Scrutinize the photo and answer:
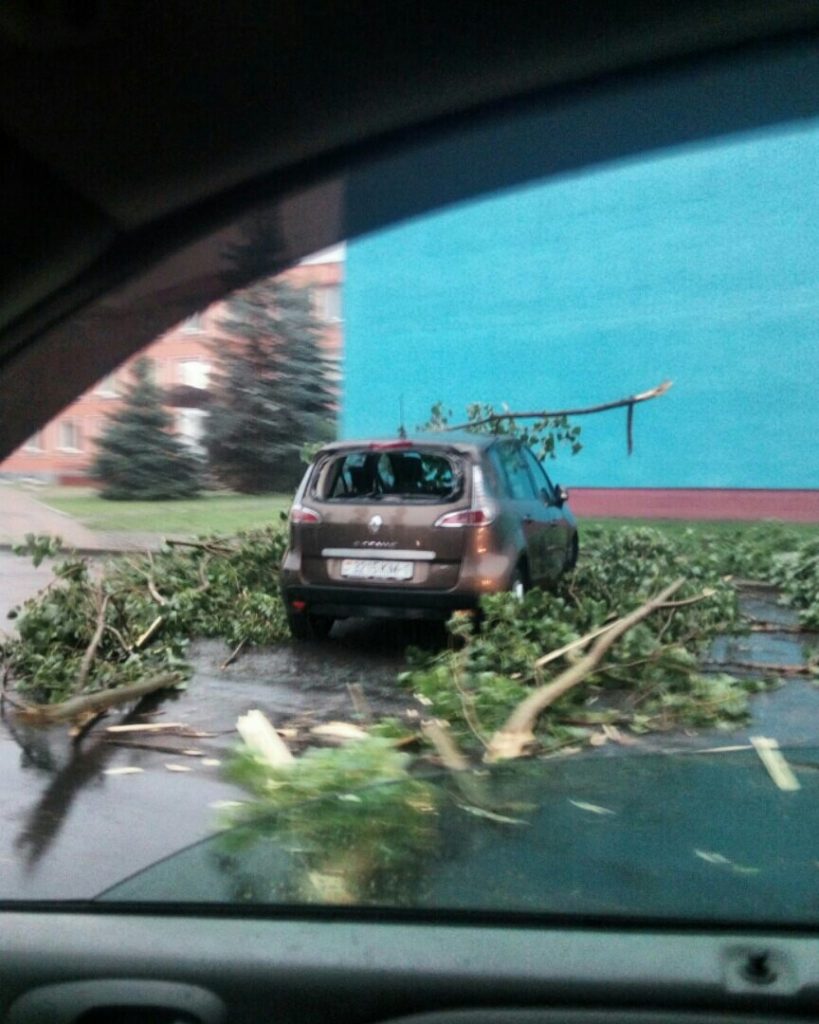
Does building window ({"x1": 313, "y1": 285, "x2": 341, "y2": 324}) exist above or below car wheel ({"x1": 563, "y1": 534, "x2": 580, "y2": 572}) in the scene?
above

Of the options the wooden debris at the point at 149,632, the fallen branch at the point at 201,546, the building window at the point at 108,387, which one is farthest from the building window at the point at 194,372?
the wooden debris at the point at 149,632

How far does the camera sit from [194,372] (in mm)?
3904

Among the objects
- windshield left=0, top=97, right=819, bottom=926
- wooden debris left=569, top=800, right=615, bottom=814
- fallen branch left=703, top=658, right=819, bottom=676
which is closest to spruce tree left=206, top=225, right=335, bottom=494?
windshield left=0, top=97, right=819, bottom=926

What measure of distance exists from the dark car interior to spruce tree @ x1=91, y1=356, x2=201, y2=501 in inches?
9.7

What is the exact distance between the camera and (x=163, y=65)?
303 centimetres

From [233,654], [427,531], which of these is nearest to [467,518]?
[427,531]

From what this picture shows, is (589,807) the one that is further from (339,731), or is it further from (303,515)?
(303,515)

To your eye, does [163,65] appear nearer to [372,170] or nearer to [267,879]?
[372,170]

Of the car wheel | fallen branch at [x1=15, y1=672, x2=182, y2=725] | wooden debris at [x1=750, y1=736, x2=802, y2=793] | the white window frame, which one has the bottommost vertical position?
fallen branch at [x1=15, y1=672, x2=182, y2=725]

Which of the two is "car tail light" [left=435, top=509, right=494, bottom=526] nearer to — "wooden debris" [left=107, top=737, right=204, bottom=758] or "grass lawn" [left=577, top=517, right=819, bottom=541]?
"grass lawn" [left=577, top=517, right=819, bottom=541]

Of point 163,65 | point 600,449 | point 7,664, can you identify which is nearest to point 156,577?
point 7,664

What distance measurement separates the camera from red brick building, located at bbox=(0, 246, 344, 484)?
375 centimetres

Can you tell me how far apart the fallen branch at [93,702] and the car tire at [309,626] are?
517 millimetres

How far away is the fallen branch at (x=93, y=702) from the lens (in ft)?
13.8
